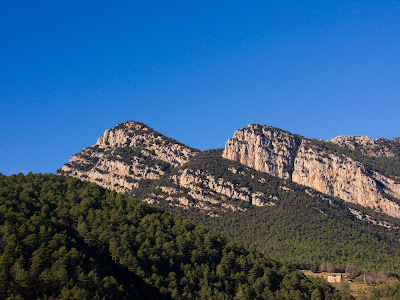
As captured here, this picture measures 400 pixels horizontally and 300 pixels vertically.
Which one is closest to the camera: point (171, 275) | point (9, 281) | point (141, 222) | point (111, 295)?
point (9, 281)

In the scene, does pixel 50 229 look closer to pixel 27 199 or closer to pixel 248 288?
pixel 27 199

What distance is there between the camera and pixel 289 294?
5659 inches

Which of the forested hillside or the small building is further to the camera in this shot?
the small building

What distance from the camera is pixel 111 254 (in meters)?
128

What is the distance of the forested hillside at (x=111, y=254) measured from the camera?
107 m

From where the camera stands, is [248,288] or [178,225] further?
[178,225]

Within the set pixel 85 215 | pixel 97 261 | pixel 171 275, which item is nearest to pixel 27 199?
pixel 85 215

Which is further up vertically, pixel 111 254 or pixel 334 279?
pixel 334 279

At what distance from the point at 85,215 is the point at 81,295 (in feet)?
150

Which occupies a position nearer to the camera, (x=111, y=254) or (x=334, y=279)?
(x=111, y=254)

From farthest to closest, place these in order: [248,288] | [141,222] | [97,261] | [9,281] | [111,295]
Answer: [141,222] → [248,288] → [97,261] → [111,295] → [9,281]

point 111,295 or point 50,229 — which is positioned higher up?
point 50,229

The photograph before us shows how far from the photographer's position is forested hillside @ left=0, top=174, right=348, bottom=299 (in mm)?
107438

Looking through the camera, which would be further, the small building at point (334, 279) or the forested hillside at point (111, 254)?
the small building at point (334, 279)
